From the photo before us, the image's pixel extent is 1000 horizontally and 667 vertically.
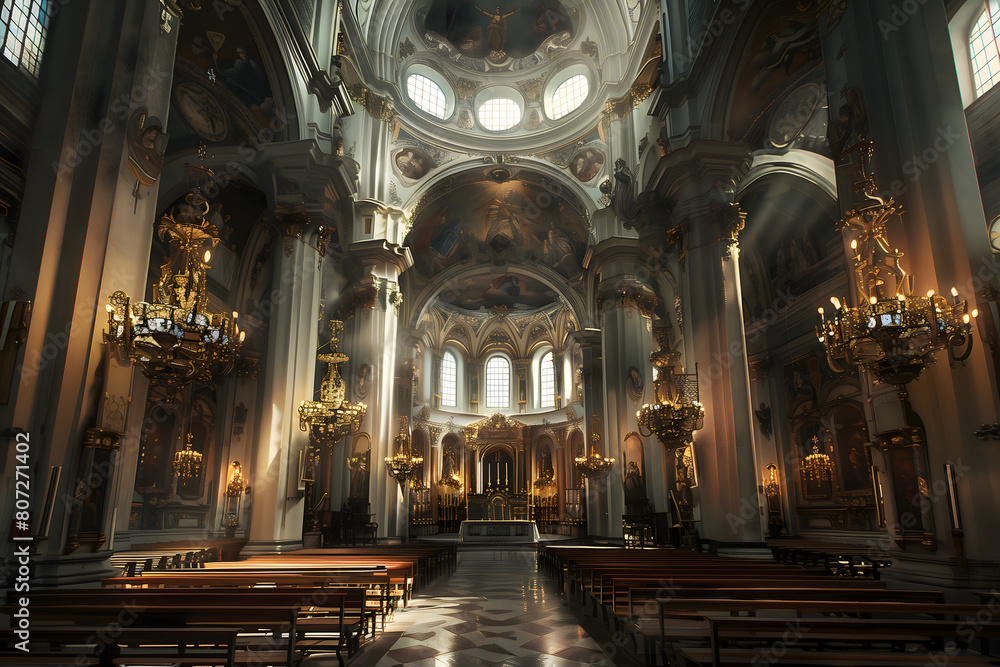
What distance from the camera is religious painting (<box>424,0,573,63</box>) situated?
895 inches

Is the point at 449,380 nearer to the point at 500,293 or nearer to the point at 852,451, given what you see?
the point at 500,293

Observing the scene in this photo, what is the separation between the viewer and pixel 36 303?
613 cm

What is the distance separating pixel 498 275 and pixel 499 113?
760 centimetres

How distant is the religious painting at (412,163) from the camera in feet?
73.5

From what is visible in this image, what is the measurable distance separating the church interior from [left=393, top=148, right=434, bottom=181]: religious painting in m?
0.11

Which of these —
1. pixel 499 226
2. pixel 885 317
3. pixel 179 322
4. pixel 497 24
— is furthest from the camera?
pixel 499 226

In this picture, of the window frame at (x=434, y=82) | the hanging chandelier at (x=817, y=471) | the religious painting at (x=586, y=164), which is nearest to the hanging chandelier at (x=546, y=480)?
the hanging chandelier at (x=817, y=471)

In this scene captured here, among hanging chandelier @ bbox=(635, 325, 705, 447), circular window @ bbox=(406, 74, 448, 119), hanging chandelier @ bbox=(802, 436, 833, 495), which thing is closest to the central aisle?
hanging chandelier @ bbox=(635, 325, 705, 447)

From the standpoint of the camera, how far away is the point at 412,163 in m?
22.7

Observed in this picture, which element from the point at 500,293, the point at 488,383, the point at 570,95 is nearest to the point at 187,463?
the point at 570,95

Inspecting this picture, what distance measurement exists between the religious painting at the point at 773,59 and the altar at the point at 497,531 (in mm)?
18160

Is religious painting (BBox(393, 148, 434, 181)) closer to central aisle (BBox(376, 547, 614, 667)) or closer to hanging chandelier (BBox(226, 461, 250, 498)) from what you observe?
hanging chandelier (BBox(226, 461, 250, 498))

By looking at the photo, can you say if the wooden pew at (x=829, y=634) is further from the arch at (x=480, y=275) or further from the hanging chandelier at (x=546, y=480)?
the hanging chandelier at (x=546, y=480)

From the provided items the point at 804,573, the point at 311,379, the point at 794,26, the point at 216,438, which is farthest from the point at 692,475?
the point at 216,438
